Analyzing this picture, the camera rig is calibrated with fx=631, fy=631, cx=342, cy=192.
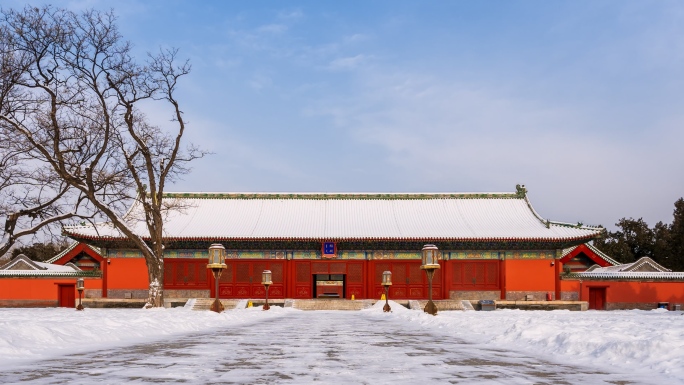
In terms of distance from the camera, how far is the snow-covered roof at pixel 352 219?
31.6m

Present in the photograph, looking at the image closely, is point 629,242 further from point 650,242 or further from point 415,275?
point 415,275

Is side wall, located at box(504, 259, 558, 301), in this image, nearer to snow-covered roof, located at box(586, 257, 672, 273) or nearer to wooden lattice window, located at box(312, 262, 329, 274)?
snow-covered roof, located at box(586, 257, 672, 273)

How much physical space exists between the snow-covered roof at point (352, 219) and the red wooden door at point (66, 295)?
3549 millimetres

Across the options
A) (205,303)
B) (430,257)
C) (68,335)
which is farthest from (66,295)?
(68,335)

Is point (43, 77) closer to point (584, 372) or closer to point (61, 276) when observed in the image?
point (61, 276)

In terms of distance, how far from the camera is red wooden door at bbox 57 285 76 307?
32625 millimetres

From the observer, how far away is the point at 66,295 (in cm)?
3300

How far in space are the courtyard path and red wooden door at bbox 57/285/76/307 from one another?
87.3 feet

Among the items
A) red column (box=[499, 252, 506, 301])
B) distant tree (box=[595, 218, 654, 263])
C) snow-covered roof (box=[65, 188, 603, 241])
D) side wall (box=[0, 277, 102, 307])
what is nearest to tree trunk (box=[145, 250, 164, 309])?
snow-covered roof (box=[65, 188, 603, 241])

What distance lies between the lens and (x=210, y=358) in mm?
7203

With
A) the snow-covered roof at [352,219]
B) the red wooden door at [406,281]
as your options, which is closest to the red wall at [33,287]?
the snow-covered roof at [352,219]

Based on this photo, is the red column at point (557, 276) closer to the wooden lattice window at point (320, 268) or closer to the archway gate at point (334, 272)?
the archway gate at point (334, 272)

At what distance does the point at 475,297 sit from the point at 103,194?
61.9 feet

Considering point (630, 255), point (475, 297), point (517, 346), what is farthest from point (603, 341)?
point (630, 255)
